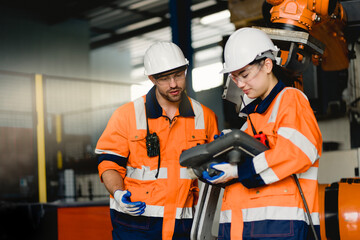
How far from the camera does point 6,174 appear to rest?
7312 millimetres

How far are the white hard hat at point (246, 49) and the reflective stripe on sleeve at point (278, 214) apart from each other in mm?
688

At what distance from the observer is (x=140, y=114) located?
2695mm

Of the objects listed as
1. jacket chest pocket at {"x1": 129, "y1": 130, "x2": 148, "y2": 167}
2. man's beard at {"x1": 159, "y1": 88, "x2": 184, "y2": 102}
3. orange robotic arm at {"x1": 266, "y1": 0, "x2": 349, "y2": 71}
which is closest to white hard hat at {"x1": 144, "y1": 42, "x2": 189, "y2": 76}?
man's beard at {"x1": 159, "y1": 88, "x2": 184, "y2": 102}

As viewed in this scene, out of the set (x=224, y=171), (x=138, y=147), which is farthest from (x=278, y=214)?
(x=138, y=147)

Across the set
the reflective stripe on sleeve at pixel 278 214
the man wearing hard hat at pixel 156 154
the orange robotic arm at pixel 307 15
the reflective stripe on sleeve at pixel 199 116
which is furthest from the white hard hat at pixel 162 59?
the reflective stripe on sleeve at pixel 278 214

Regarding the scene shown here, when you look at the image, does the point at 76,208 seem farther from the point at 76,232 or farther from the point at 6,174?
the point at 6,174

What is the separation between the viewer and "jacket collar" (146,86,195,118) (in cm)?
269

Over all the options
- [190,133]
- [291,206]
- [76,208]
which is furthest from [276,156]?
[76,208]

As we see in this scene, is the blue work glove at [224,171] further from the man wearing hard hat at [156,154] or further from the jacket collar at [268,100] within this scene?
the man wearing hard hat at [156,154]

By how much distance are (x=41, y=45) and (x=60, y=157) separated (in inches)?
217

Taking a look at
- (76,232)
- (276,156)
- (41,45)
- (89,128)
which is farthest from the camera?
(41,45)

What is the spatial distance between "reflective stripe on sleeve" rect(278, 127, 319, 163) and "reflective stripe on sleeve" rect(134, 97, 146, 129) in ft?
3.32

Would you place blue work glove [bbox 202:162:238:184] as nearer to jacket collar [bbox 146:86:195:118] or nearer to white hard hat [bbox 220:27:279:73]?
white hard hat [bbox 220:27:279:73]

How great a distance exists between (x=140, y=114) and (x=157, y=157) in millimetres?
298
